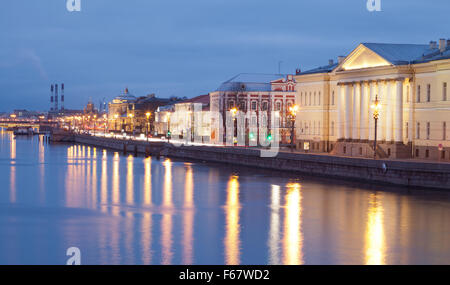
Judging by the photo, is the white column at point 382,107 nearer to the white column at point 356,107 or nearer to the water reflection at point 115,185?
the white column at point 356,107

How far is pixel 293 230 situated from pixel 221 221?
3.93 metres

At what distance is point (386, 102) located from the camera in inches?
2276

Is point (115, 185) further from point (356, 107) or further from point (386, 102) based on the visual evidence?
point (356, 107)

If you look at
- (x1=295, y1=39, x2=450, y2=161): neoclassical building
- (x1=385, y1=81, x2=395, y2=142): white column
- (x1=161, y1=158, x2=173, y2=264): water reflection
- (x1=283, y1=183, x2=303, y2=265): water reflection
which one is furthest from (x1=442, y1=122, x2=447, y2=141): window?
(x1=161, y1=158, x2=173, y2=264): water reflection

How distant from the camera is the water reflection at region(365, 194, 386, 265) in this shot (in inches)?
943

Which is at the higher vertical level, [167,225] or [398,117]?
[398,117]

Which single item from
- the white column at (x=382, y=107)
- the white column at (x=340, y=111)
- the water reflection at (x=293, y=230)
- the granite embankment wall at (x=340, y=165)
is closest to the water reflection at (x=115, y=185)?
the water reflection at (x=293, y=230)

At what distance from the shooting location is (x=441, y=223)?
31062 mm

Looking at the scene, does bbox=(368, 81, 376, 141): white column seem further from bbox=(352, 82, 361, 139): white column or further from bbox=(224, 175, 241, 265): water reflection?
bbox=(224, 175, 241, 265): water reflection

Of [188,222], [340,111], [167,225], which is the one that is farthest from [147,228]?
[340,111]

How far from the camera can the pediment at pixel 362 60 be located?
58094mm
